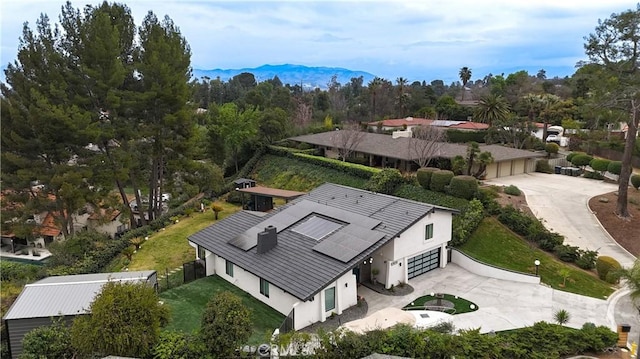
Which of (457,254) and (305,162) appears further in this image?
(305,162)

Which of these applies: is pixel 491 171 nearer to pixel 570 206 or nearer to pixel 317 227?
pixel 570 206

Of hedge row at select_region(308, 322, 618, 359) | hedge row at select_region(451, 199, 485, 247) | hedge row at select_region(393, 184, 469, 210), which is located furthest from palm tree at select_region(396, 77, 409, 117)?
hedge row at select_region(308, 322, 618, 359)

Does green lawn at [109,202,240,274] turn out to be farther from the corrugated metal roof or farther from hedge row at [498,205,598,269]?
hedge row at [498,205,598,269]

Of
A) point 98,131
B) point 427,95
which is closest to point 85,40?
point 98,131

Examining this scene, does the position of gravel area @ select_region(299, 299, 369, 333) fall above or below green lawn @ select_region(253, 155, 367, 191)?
below

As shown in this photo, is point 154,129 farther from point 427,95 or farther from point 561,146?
point 427,95

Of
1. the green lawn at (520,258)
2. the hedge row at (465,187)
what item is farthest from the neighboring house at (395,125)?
the green lawn at (520,258)
